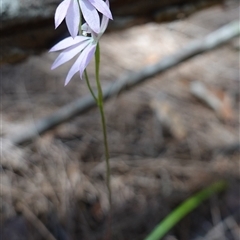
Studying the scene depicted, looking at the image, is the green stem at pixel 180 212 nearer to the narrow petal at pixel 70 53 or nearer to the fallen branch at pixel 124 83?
the fallen branch at pixel 124 83

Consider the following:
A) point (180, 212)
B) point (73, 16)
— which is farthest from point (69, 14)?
point (180, 212)

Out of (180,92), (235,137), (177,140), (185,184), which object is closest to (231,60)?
(180,92)

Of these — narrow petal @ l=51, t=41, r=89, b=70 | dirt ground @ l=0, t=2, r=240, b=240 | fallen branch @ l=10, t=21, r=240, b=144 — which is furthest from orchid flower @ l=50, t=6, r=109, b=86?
fallen branch @ l=10, t=21, r=240, b=144

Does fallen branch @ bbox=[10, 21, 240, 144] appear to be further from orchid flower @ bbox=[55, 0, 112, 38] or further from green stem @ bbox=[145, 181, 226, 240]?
orchid flower @ bbox=[55, 0, 112, 38]

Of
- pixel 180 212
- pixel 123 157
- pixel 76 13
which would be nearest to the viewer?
pixel 76 13

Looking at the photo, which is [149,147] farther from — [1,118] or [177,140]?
[1,118]

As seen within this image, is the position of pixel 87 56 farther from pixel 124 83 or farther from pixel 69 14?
pixel 124 83

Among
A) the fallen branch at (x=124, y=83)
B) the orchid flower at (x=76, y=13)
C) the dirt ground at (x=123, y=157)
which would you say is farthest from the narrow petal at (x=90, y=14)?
the fallen branch at (x=124, y=83)
